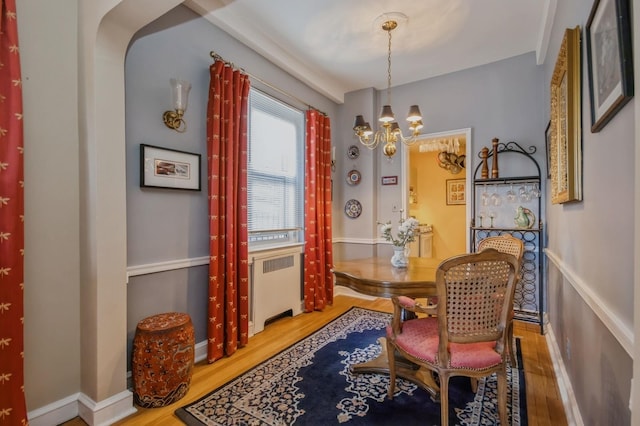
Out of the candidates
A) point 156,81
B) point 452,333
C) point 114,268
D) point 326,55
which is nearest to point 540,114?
point 326,55

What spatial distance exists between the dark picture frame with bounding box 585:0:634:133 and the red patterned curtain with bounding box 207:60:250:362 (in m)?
2.40

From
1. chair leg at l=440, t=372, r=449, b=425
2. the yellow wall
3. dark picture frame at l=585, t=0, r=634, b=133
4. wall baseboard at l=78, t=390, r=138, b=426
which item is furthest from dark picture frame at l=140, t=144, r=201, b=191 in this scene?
the yellow wall

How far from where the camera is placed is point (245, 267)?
9.39ft

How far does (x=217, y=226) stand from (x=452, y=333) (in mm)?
1904

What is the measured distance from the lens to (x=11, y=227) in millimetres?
1580

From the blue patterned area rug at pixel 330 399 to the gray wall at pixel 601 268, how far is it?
510 mm

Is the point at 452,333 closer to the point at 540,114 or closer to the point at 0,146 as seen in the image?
the point at 0,146

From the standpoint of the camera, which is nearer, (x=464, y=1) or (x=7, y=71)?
(x=7, y=71)

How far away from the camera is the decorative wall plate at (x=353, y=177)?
178 inches

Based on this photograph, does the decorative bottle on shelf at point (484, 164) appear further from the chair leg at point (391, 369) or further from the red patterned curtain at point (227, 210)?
the red patterned curtain at point (227, 210)

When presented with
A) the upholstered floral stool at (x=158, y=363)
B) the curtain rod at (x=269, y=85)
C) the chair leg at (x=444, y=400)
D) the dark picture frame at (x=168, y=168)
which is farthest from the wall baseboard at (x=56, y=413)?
the curtain rod at (x=269, y=85)

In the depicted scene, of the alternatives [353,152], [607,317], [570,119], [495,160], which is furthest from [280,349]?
[495,160]

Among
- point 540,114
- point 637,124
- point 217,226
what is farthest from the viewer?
point 540,114

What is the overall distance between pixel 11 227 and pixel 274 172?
7.52 feet
